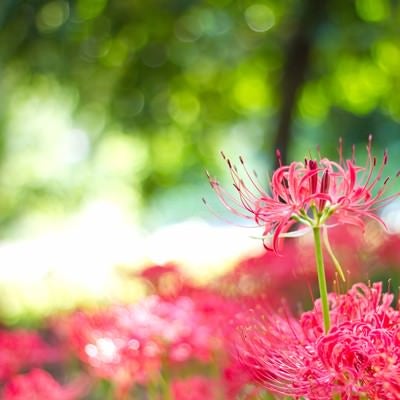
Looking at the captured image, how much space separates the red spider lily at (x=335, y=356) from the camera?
1096 mm

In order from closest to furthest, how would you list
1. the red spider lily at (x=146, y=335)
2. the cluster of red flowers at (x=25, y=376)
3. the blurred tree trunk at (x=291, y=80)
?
1. the red spider lily at (x=146, y=335)
2. the cluster of red flowers at (x=25, y=376)
3. the blurred tree trunk at (x=291, y=80)

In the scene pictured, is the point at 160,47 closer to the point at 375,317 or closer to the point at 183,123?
the point at 183,123

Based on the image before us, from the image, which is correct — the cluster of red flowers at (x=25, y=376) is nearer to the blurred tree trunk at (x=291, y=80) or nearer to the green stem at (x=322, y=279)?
the green stem at (x=322, y=279)

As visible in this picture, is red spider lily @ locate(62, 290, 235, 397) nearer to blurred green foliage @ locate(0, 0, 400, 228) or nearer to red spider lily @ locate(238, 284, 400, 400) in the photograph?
red spider lily @ locate(238, 284, 400, 400)

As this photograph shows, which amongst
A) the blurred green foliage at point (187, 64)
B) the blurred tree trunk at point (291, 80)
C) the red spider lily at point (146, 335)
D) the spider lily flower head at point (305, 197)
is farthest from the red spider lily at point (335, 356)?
the blurred tree trunk at point (291, 80)

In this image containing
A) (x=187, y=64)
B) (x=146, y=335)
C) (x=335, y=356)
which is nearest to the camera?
(x=335, y=356)

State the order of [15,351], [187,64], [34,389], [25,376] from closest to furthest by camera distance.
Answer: [34,389] → [25,376] → [15,351] → [187,64]

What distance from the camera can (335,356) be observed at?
1.11 metres

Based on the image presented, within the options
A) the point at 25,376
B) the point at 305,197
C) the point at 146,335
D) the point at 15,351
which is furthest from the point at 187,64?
the point at 305,197


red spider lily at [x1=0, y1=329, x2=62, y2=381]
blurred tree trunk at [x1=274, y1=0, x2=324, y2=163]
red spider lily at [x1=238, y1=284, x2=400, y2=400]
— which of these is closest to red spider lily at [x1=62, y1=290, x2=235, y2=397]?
red spider lily at [x1=0, y1=329, x2=62, y2=381]

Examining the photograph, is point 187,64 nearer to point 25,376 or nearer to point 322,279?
point 25,376

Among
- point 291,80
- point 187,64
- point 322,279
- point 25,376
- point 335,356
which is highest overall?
point 187,64

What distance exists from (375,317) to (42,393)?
92cm

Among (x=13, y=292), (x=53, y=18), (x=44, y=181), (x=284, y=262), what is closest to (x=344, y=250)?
(x=284, y=262)
